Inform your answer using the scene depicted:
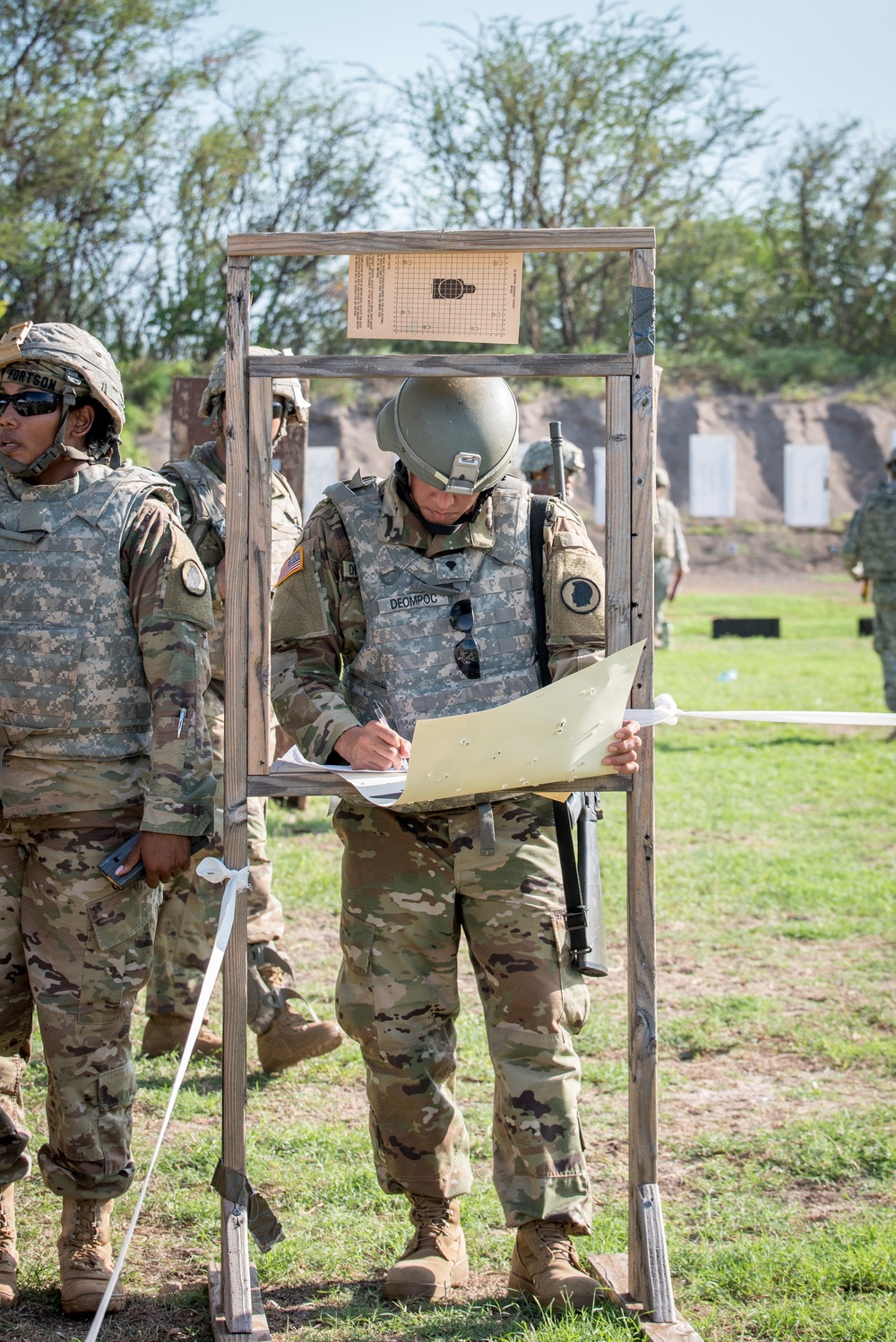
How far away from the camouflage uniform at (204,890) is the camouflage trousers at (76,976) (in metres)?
1.41

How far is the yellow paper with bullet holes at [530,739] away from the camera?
289cm

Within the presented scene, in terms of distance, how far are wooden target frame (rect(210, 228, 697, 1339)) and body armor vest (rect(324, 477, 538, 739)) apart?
31 cm

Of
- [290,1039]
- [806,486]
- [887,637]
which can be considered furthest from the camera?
[806,486]

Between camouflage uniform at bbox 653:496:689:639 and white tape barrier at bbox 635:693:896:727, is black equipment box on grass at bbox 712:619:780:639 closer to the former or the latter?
camouflage uniform at bbox 653:496:689:639

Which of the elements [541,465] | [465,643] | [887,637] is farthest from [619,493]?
[887,637]

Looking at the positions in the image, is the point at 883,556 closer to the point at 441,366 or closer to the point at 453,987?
the point at 453,987

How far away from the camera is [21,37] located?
21.9 meters

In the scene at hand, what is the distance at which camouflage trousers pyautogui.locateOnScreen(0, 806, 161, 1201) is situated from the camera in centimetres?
317

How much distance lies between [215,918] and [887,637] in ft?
25.0

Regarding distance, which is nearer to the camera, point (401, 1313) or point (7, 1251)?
point (401, 1313)

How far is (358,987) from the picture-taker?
3.27 m

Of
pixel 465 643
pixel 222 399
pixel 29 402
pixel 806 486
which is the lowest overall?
pixel 465 643

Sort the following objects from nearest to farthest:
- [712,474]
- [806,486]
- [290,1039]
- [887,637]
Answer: [290,1039] → [887,637] → [712,474] → [806,486]

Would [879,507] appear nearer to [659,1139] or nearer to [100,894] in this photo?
[659,1139]
